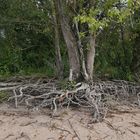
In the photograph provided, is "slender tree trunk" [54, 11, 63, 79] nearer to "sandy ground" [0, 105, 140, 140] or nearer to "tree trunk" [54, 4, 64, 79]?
"tree trunk" [54, 4, 64, 79]

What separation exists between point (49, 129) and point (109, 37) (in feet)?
11.3

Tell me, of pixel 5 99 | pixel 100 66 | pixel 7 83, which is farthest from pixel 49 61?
pixel 5 99

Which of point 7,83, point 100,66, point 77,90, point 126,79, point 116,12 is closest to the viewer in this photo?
point 116,12

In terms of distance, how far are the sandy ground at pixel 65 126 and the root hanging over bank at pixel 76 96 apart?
0.54 feet

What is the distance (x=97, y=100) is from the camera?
6859mm

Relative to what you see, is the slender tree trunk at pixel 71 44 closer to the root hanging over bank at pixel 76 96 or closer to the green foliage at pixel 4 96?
the root hanging over bank at pixel 76 96

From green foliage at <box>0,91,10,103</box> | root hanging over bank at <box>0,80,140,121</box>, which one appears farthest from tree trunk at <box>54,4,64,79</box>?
green foliage at <box>0,91,10,103</box>

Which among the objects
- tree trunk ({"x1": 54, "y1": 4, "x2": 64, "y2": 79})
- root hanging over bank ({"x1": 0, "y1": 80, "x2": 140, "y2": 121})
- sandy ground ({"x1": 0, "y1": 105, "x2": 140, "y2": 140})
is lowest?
sandy ground ({"x1": 0, "y1": 105, "x2": 140, "y2": 140})

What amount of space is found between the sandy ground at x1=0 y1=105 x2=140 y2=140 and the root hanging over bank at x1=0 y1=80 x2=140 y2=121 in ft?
0.54

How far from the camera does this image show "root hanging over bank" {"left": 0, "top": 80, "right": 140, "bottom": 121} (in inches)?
268

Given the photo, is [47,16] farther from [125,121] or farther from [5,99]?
[125,121]

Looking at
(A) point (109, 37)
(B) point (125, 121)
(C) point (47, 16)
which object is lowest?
(B) point (125, 121)

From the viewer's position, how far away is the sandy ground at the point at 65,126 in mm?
5977

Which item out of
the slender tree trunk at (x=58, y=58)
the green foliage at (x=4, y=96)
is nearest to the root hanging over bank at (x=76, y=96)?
the green foliage at (x=4, y=96)
